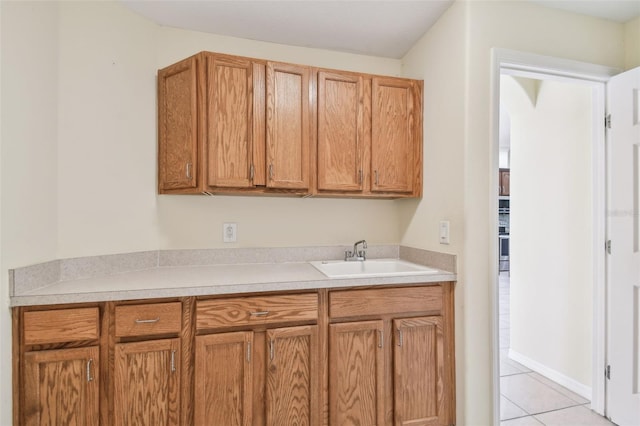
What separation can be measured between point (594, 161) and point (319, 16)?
1.98 meters

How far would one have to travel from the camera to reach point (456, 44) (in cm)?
186

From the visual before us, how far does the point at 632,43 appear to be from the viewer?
6.63 feet

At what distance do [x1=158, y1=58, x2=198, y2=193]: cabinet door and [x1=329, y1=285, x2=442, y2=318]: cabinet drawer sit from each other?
3.44 feet

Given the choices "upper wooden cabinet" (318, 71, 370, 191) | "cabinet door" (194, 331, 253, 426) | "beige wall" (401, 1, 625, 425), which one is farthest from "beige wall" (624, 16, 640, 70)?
"cabinet door" (194, 331, 253, 426)

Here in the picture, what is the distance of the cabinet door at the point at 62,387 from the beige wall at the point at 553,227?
9.58 feet

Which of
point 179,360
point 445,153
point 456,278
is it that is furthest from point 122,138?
point 456,278

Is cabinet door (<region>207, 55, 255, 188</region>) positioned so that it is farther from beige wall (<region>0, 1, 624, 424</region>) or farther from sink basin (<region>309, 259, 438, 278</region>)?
sink basin (<region>309, 259, 438, 278</region>)

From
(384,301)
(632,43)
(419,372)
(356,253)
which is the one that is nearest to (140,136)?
(356,253)

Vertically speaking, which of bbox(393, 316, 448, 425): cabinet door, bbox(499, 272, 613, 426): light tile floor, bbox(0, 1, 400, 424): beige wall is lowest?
bbox(499, 272, 613, 426): light tile floor

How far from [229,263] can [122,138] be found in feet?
3.22

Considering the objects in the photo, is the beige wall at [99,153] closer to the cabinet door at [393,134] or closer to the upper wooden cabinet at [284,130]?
the upper wooden cabinet at [284,130]

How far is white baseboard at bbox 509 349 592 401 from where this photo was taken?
227 centimetres

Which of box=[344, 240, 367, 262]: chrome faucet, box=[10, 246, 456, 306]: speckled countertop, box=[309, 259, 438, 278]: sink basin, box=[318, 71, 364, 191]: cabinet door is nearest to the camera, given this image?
box=[10, 246, 456, 306]: speckled countertop

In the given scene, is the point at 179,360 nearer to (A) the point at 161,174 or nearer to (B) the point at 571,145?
(A) the point at 161,174
